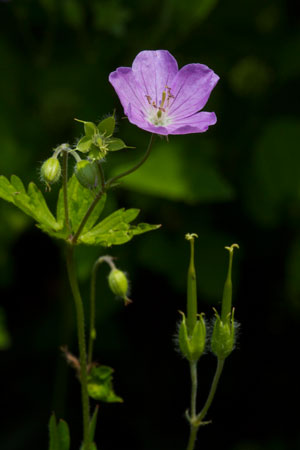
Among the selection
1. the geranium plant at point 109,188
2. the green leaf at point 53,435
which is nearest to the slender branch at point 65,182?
the geranium plant at point 109,188

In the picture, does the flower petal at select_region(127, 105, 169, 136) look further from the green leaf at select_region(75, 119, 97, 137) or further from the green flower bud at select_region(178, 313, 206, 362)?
the green flower bud at select_region(178, 313, 206, 362)

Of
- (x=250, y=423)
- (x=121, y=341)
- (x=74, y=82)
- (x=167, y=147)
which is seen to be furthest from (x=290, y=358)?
(x=74, y=82)

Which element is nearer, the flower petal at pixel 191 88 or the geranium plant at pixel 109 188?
the geranium plant at pixel 109 188

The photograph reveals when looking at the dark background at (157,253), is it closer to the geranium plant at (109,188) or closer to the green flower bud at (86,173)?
the geranium plant at (109,188)

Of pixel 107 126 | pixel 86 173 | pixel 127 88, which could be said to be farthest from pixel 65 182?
pixel 127 88

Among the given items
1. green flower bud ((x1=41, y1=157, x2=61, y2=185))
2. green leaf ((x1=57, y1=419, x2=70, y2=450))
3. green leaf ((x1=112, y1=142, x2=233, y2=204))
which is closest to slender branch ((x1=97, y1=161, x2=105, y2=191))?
green flower bud ((x1=41, y1=157, x2=61, y2=185))
